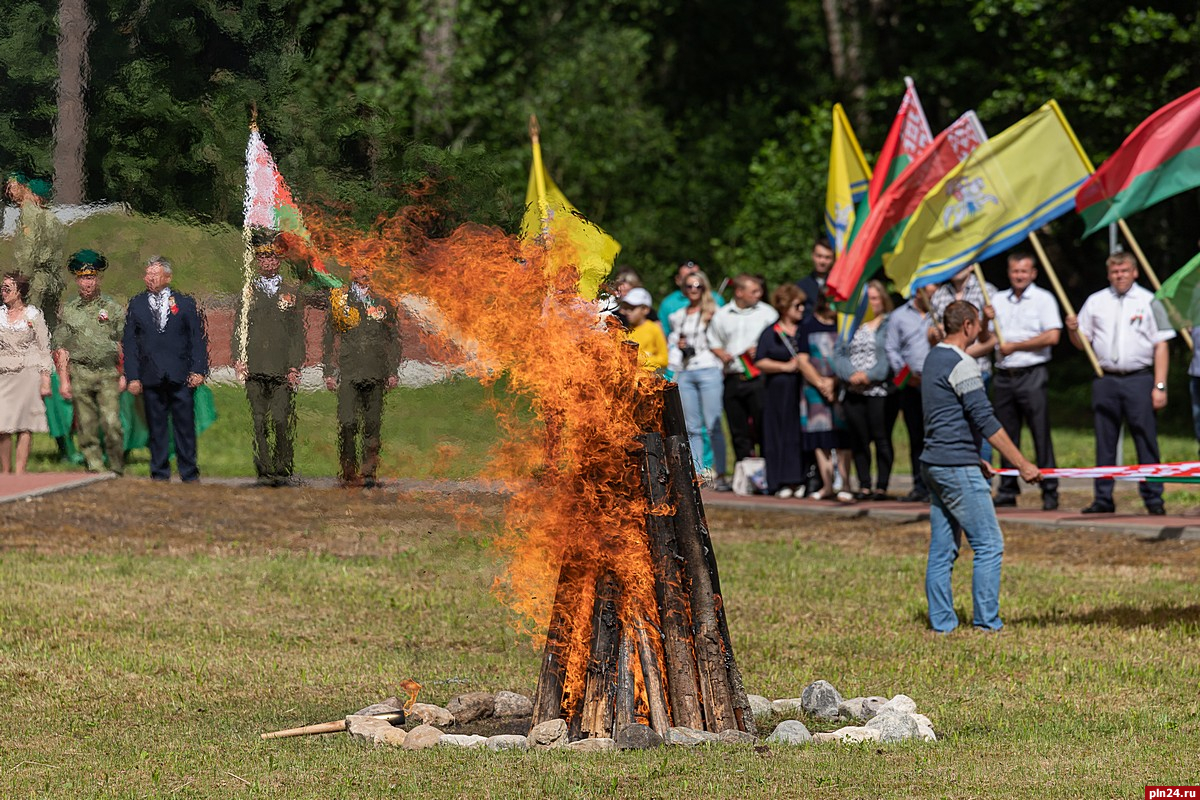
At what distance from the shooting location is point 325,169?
6.79 metres

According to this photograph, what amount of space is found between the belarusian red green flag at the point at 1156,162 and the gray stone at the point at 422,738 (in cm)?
783

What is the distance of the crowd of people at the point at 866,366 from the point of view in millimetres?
14422

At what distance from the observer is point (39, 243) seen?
6551 millimetres

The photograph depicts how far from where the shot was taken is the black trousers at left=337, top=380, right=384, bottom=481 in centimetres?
704

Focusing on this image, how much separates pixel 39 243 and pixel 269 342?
3.18 feet

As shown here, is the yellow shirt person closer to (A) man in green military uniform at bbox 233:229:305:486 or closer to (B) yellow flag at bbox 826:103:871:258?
(B) yellow flag at bbox 826:103:871:258

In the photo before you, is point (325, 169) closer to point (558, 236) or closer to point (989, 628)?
point (558, 236)

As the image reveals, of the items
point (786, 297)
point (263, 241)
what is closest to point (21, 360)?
point (263, 241)

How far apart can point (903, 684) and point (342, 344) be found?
12.8 feet

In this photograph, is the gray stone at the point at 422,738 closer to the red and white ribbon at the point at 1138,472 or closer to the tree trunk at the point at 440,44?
the red and white ribbon at the point at 1138,472

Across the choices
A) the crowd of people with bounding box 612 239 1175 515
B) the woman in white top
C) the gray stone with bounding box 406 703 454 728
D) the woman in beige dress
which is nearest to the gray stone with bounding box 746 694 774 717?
the gray stone with bounding box 406 703 454 728

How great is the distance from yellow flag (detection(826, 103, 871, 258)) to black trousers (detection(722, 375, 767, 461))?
1.73m

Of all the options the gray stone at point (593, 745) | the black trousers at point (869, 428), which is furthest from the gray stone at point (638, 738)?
the black trousers at point (869, 428)

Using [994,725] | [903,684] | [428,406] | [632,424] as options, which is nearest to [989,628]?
[903,684]
